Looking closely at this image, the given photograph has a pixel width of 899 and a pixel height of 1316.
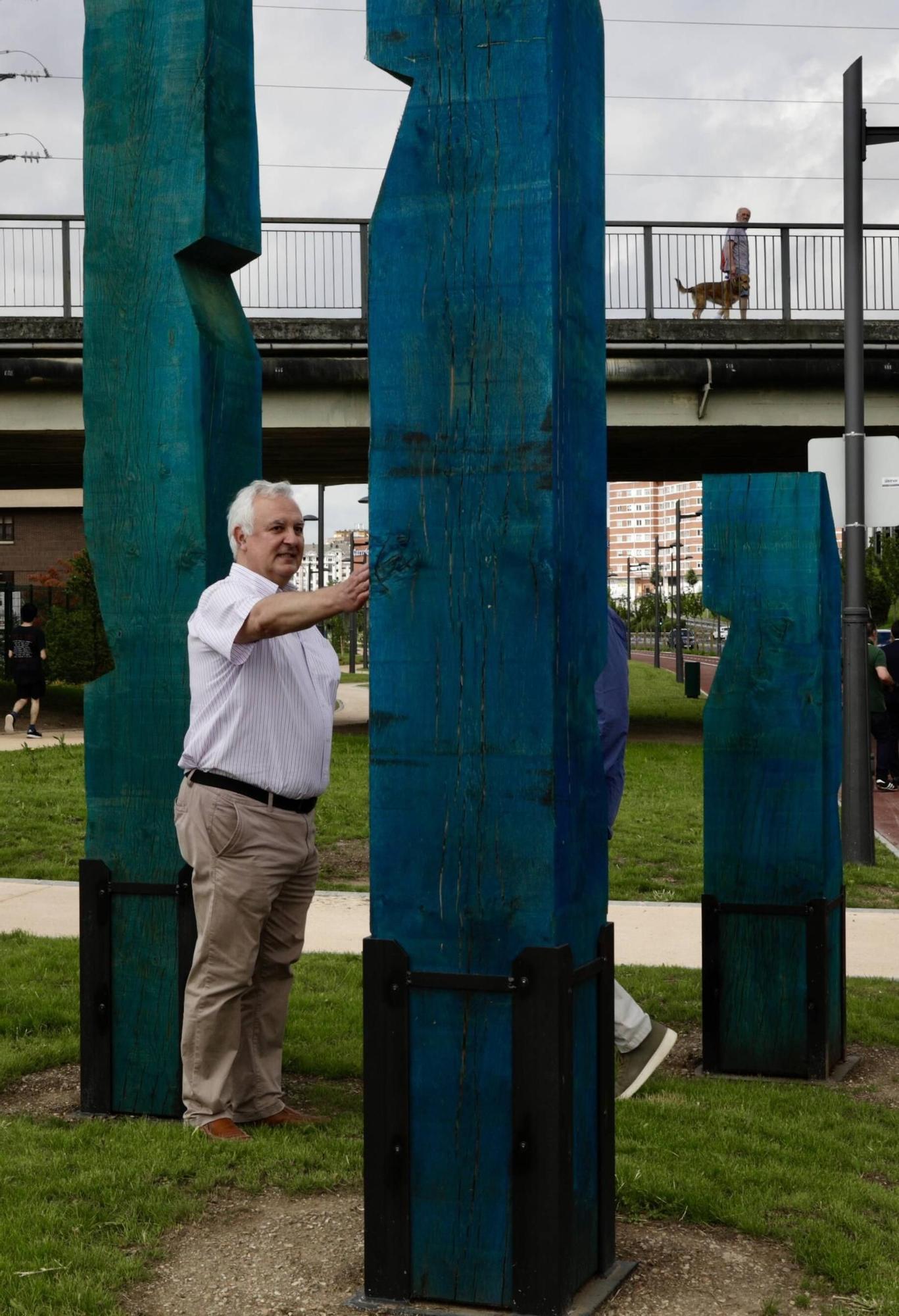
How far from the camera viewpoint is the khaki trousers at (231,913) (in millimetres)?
4766

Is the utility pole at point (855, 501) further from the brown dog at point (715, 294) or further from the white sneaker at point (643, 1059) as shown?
the brown dog at point (715, 294)

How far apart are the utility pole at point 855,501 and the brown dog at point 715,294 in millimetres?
11207

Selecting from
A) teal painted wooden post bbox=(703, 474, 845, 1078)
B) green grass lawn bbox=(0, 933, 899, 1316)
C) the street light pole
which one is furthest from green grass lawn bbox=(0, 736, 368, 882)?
teal painted wooden post bbox=(703, 474, 845, 1078)

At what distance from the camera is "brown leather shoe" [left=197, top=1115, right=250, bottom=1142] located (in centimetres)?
490

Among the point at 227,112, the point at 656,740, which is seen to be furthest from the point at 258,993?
the point at 656,740

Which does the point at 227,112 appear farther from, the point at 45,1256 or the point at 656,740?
the point at 656,740

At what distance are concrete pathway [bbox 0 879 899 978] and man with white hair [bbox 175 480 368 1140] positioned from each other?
3269 millimetres

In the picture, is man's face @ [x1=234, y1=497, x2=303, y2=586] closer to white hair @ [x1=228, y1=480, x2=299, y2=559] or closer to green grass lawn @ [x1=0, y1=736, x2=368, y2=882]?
white hair @ [x1=228, y1=480, x2=299, y2=559]

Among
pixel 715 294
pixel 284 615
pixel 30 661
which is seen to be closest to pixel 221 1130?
pixel 284 615

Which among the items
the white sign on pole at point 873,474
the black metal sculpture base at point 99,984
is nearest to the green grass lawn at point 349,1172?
the black metal sculpture base at point 99,984

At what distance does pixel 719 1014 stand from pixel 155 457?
2942 millimetres

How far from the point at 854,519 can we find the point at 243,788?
Answer: 7337 mm

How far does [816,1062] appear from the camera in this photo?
19.6ft

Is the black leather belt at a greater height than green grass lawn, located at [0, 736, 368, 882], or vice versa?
the black leather belt
